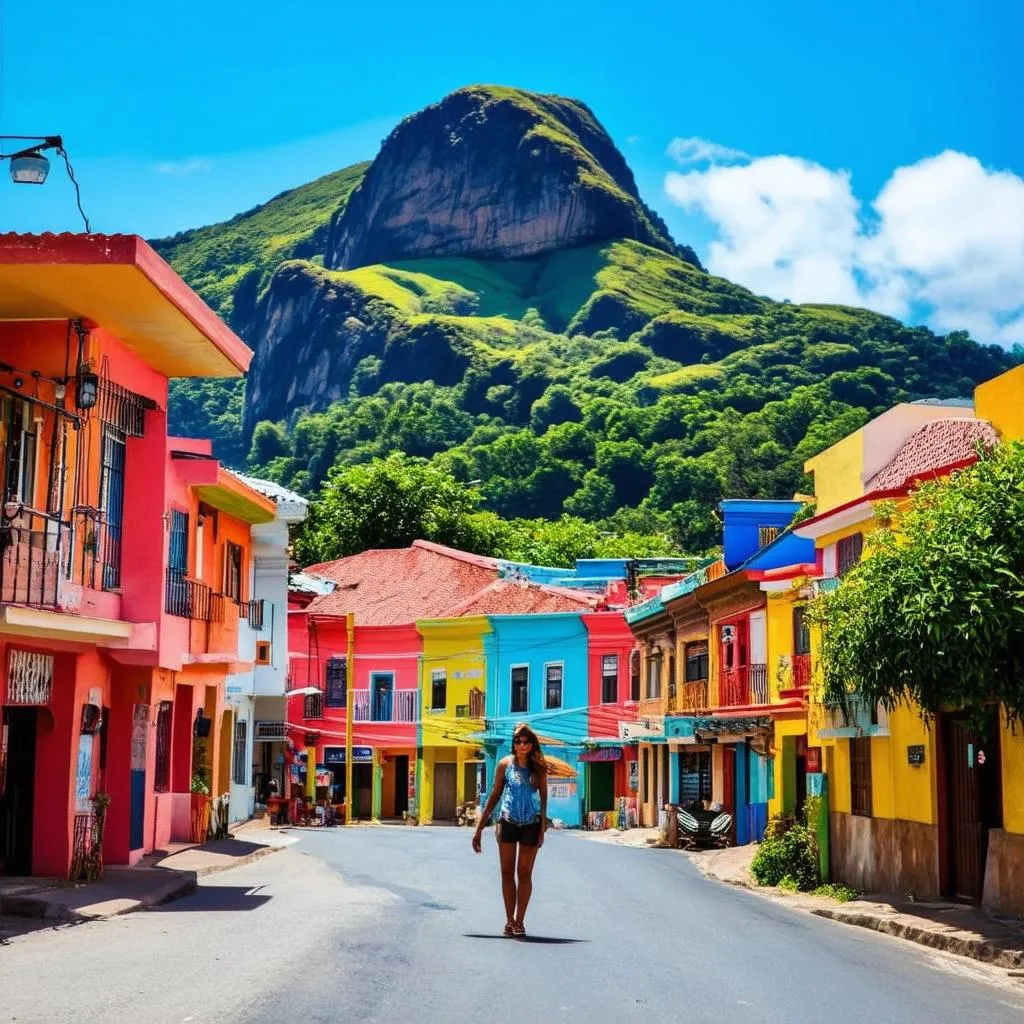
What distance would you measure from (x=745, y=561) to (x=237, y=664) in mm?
13881

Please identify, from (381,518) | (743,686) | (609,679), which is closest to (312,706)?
(609,679)

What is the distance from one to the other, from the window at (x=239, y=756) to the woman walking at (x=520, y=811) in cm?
2291

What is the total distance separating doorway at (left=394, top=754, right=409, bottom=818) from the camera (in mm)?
57062

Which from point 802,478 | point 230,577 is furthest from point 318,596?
point 802,478

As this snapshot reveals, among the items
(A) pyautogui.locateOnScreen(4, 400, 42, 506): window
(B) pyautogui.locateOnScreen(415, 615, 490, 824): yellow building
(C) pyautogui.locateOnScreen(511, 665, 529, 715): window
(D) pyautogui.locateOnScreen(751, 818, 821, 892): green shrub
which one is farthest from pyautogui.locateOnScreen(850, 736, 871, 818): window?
(B) pyautogui.locateOnScreen(415, 615, 490, 824): yellow building

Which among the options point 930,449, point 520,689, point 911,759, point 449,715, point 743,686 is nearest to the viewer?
point 911,759

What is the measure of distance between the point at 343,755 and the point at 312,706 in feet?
7.20

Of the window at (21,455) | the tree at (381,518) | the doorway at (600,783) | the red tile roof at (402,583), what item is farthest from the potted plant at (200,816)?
the tree at (381,518)

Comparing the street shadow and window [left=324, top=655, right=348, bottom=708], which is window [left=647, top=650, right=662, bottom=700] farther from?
the street shadow

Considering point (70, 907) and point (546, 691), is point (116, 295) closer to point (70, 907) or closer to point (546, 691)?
point (70, 907)

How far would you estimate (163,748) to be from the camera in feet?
83.5

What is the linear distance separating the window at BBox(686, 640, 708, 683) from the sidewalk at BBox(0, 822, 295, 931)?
18607 mm

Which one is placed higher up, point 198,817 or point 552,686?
point 552,686

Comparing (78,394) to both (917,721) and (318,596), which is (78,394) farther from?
(318,596)
